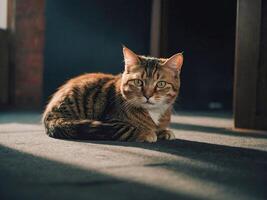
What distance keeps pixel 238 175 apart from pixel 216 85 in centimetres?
413

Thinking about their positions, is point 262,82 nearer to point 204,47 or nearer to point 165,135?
point 165,135

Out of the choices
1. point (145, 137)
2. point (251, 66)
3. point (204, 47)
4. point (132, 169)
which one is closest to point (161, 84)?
point (145, 137)

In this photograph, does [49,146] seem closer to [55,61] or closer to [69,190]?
[69,190]

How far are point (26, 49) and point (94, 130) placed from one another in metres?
2.83

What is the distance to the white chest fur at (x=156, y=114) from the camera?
2.40 meters

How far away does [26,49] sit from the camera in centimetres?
479

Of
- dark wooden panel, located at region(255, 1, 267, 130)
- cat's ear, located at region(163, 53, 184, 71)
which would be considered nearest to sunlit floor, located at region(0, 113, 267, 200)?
cat's ear, located at region(163, 53, 184, 71)

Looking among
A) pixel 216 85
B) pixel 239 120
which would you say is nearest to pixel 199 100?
pixel 216 85

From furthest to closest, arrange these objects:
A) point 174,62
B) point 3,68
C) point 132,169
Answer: point 3,68 → point 174,62 → point 132,169

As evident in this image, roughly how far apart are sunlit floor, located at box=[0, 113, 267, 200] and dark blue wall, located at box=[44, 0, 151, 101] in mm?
2391

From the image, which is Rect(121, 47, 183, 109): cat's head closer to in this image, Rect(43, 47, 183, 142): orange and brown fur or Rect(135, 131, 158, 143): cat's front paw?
Rect(43, 47, 183, 142): orange and brown fur

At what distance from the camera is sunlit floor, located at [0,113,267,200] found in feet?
4.21

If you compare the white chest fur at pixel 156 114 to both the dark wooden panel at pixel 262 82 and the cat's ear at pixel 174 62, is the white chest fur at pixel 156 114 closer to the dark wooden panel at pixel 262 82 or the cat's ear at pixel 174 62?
the cat's ear at pixel 174 62

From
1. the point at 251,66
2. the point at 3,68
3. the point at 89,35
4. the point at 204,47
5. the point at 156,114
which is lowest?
the point at 156,114
